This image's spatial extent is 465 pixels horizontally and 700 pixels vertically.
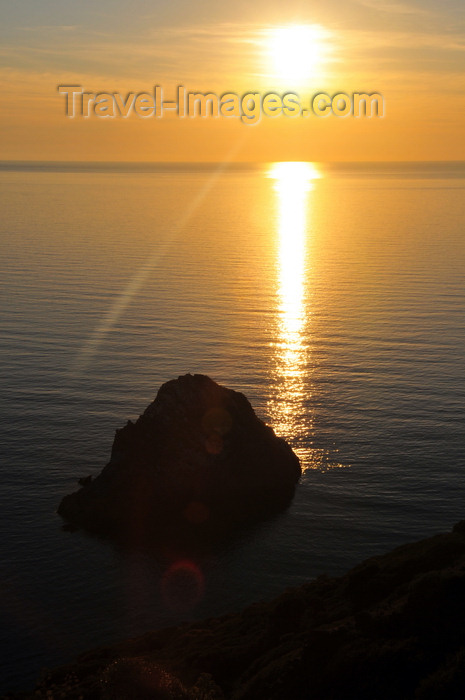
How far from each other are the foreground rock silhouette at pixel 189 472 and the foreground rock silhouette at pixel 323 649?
1573 cm

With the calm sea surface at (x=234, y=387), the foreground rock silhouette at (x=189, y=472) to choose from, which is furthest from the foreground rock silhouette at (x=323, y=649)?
the foreground rock silhouette at (x=189, y=472)

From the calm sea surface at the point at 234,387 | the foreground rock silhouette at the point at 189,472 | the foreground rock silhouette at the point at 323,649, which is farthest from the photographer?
the foreground rock silhouette at the point at 189,472

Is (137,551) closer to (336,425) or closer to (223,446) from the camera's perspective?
(223,446)

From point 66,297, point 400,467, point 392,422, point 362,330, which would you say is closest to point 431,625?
point 400,467

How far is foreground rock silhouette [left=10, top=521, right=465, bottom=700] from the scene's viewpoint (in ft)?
122

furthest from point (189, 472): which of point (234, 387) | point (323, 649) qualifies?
A: point (323, 649)

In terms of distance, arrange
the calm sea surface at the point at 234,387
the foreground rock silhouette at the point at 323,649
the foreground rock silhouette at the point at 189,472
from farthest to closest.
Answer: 1. the foreground rock silhouette at the point at 189,472
2. the calm sea surface at the point at 234,387
3. the foreground rock silhouette at the point at 323,649

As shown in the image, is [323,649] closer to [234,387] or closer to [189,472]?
[189,472]

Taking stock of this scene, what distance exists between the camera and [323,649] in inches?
1572

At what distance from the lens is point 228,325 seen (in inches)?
4754

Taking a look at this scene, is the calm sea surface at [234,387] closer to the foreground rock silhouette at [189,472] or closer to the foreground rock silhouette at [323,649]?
the foreground rock silhouette at [189,472]

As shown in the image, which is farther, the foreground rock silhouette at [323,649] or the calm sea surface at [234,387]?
the calm sea surface at [234,387]

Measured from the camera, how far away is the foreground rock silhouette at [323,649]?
3731 centimetres

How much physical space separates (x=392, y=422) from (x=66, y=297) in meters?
75.2
